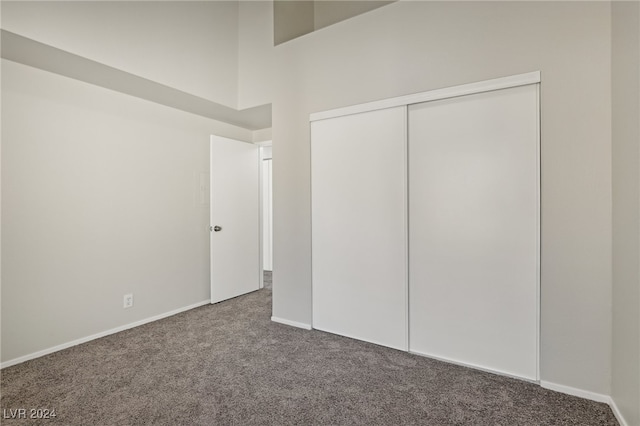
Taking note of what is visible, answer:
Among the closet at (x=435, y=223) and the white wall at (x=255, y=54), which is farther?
the white wall at (x=255, y=54)

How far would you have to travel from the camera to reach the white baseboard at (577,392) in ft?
5.85

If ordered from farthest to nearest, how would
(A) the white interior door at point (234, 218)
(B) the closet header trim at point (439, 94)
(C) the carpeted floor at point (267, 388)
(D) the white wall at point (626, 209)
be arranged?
(A) the white interior door at point (234, 218) → (B) the closet header trim at point (439, 94) → (C) the carpeted floor at point (267, 388) → (D) the white wall at point (626, 209)

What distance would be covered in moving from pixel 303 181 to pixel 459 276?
158cm

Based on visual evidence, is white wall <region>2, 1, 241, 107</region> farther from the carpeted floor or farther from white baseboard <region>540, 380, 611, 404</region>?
white baseboard <region>540, 380, 611, 404</region>

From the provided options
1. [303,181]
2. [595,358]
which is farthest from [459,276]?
[303,181]

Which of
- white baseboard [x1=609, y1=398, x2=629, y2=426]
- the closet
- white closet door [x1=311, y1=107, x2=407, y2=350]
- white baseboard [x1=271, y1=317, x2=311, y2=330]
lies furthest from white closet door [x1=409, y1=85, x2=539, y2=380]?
white baseboard [x1=271, y1=317, x2=311, y2=330]

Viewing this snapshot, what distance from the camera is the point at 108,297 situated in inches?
112

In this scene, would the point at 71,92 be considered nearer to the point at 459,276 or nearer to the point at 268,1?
the point at 268,1

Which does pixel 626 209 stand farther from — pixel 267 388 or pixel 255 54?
pixel 255 54

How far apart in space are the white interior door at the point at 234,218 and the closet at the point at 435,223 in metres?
1.45

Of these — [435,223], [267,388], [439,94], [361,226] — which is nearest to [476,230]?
[435,223]

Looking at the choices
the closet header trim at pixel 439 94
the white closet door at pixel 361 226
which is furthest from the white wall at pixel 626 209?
the white closet door at pixel 361 226

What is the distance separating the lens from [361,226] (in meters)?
2.65

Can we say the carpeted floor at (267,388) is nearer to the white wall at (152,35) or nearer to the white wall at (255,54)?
the white wall at (152,35)
